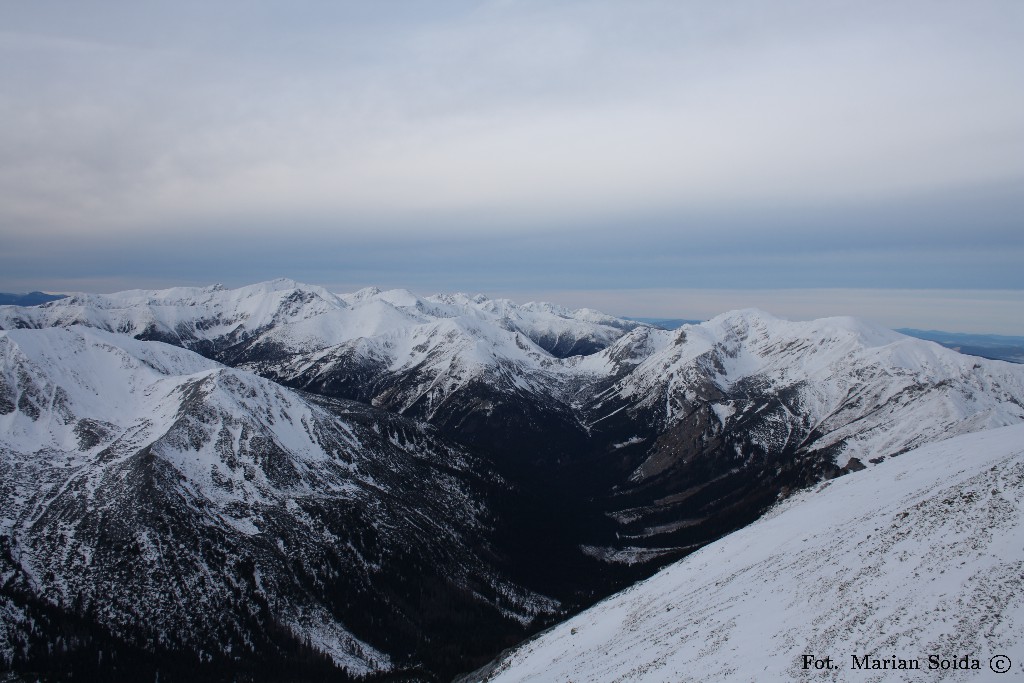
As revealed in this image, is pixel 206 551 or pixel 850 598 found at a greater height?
pixel 850 598

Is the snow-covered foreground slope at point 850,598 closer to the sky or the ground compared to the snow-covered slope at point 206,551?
closer to the sky

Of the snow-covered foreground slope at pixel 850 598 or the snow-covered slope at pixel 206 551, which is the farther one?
the snow-covered slope at pixel 206 551

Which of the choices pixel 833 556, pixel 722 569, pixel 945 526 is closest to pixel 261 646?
pixel 722 569

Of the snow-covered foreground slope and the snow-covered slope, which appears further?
the snow-covered slope

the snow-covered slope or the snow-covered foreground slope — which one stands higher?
the snow-covered foreground slope
